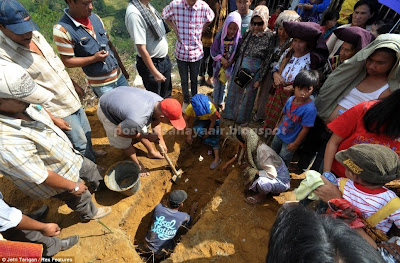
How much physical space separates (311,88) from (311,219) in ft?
6.51

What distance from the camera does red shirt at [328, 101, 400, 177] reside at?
176 centimetres

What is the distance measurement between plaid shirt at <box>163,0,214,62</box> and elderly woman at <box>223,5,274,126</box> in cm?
77

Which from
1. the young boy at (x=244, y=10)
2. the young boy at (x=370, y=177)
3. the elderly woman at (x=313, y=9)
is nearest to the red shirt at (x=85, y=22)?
the young boy at (x=244, y=10)

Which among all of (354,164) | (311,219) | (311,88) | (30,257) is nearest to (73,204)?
(30,257)

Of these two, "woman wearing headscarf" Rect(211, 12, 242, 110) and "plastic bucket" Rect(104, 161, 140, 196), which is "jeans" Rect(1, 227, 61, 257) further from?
"woman wearing headscarf" Rect(211, 12, 242, 110)

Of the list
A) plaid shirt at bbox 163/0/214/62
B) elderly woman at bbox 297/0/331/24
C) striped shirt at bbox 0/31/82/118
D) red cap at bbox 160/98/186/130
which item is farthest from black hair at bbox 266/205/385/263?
elderly woman at bbox 297/0/331/24

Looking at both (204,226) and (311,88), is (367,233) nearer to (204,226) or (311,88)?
(311,88)

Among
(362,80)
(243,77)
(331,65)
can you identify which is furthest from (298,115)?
(243,77)

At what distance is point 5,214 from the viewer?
57.6 inches

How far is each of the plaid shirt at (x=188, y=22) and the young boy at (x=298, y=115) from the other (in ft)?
6.39

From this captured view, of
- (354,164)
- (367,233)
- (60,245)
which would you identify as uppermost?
(354,164)

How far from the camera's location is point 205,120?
3.68 metres

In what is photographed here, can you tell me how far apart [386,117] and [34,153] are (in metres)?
2.89

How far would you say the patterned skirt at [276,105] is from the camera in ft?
10.2
